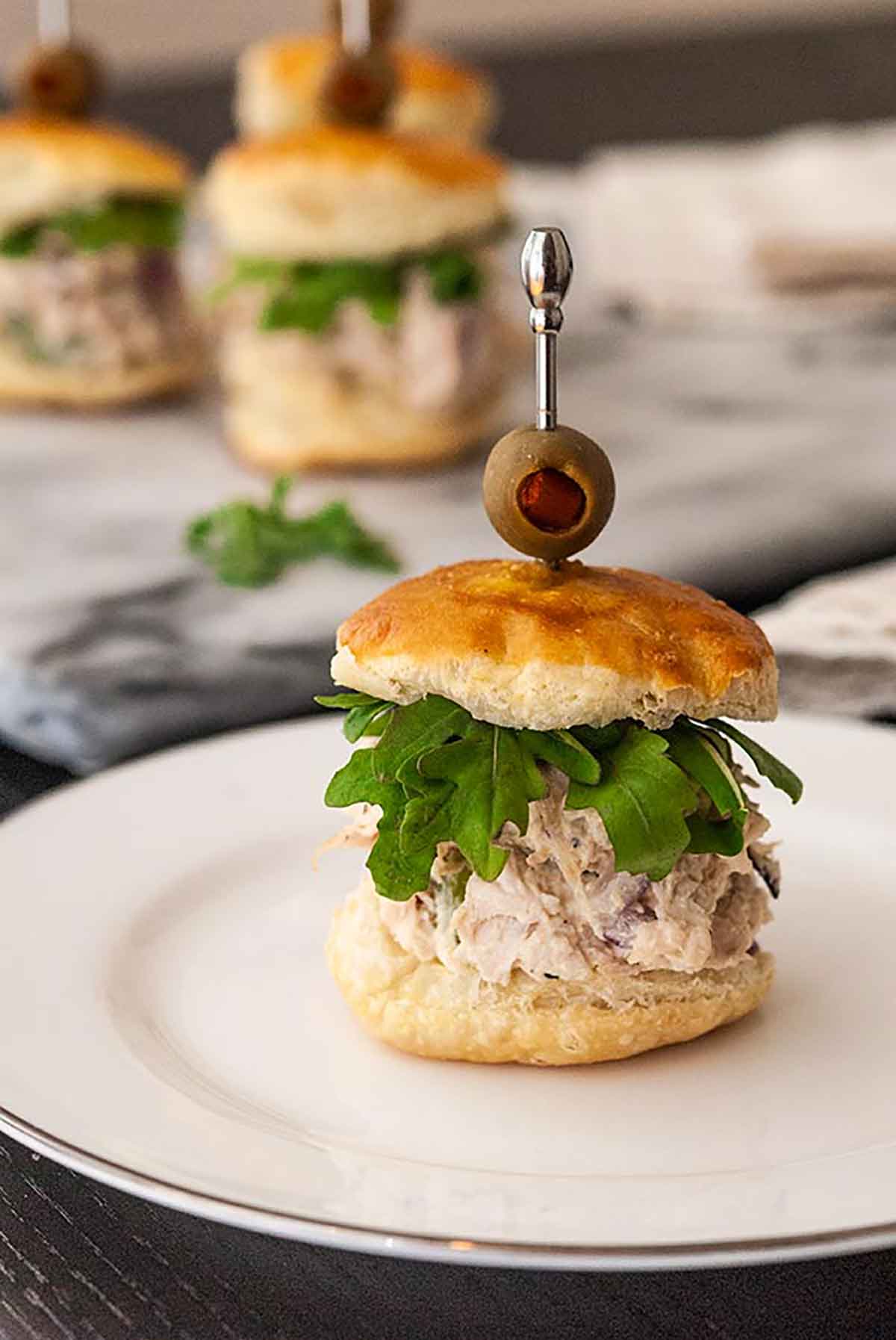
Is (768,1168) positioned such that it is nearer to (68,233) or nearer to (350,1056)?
(350,1056)

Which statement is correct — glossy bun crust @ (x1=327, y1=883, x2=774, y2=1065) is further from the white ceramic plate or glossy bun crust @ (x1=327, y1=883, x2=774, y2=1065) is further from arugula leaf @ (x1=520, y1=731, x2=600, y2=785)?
arugula leaf @ (x1=520, y1=731, x2=600, y2=785)

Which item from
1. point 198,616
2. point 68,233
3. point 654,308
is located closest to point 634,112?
point 654,308

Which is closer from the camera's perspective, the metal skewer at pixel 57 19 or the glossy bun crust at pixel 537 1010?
the glossy bun crust at pixel 537 1010

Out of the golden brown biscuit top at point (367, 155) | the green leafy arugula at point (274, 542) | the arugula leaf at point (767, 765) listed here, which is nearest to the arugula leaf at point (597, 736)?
the arugula leaf at point (767, 765)

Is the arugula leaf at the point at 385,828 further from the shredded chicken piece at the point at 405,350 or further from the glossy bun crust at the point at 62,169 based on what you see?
the glossy bun crust at the point at 62,169

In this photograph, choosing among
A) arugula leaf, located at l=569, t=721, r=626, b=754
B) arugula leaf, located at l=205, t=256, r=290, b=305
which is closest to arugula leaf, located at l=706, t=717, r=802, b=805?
arugula leaf, located at l=569, t=721, r=626, b=754

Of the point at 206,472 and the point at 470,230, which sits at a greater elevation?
the point at 470,230

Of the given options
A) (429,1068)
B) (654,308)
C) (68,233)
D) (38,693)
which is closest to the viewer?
(429,1068)
